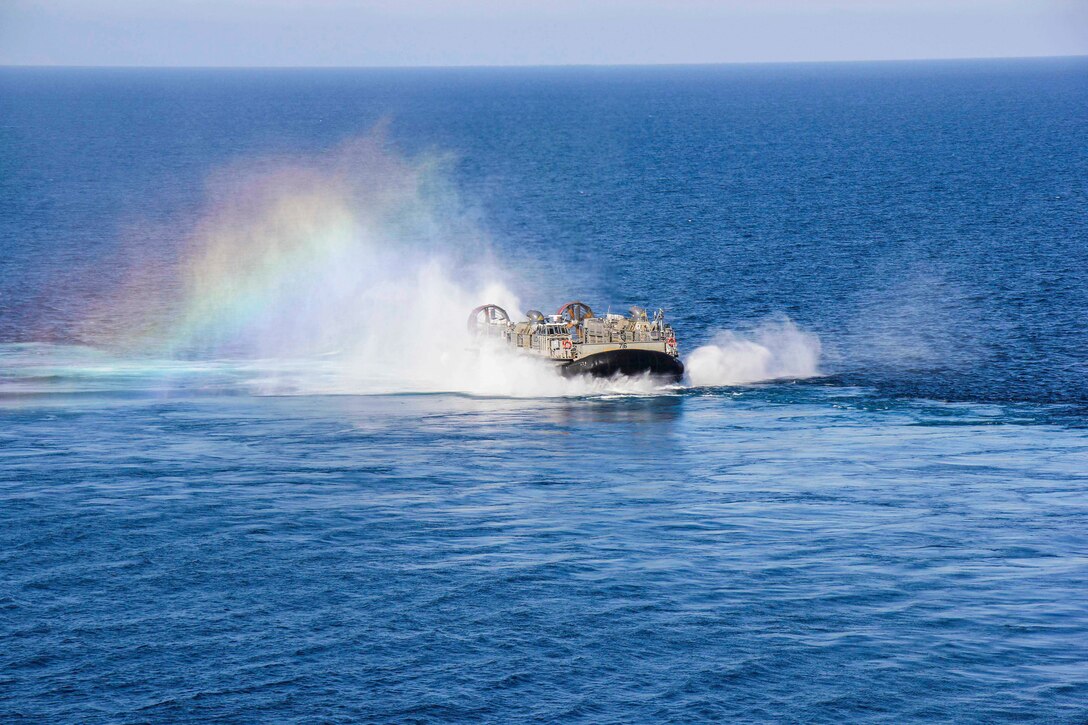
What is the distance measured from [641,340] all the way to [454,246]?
84.6 meters

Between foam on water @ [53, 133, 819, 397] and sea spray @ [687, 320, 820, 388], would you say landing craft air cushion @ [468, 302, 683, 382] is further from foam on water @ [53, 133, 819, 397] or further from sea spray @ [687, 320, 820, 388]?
sea spray @ [687, 320, 820, 388]

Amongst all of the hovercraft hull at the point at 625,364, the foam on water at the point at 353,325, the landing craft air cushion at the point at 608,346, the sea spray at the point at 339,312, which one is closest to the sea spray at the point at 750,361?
the foam on water at the point at 353,325

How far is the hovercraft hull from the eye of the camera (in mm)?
98875

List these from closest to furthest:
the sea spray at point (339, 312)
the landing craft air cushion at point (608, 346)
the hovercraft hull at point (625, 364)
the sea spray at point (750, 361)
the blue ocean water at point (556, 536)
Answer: the blue ocean water at point (556, 536), the hovercraft hull at point (625, 364), the landing craft air cushion at point (608, 346), the sea spray at point (339, 312), the sea spray at point (750, 361)

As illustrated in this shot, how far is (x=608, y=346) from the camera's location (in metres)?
99.4

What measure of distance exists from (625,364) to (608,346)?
176 cm

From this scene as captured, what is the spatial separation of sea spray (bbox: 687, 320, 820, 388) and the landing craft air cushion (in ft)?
10.7

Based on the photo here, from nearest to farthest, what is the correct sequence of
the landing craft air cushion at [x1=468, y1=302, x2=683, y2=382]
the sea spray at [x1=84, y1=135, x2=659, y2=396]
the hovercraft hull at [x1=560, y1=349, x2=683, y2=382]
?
the hovercraft hull at [x1=560, y1=349, x2=683, y2=382] → the landing craft air cushion at [x1=468, y1=302, x2=683, y2=382] → the sea spray at [x1=84, y1=135, x2=659, y2=396]

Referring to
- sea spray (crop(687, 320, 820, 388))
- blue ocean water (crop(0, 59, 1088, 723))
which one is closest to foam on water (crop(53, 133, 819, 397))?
sea spray (crop(687, 320, 820, 388))

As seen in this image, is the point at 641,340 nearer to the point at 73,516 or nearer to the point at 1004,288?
the point at 73,516

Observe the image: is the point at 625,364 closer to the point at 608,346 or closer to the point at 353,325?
the point at 608,346

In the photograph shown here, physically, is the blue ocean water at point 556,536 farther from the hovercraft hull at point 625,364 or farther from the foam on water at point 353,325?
the hovercraft hull at point 625,364

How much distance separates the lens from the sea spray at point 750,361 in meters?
104

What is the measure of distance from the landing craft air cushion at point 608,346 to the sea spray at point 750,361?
3266mm
